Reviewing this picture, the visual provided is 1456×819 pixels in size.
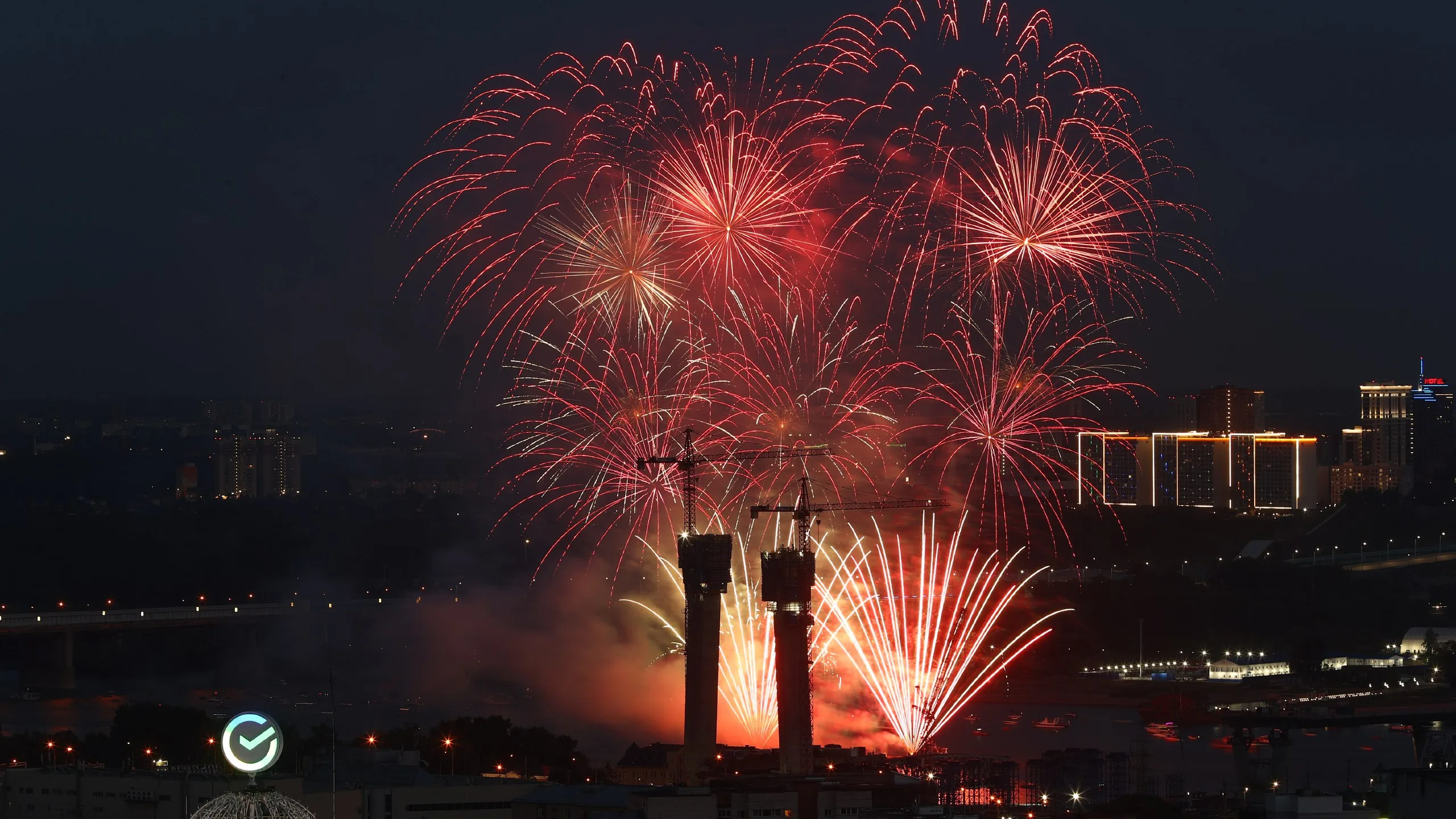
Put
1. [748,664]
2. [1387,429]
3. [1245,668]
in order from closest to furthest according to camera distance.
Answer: [748,664], [1245,668], [1387,429]

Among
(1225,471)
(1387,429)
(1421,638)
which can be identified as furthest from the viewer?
(1387,429)

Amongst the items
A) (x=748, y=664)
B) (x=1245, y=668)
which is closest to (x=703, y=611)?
(x=748, y=664)

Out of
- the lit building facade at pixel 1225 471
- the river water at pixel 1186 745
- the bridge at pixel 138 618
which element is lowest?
the river water at pixel 1186 745

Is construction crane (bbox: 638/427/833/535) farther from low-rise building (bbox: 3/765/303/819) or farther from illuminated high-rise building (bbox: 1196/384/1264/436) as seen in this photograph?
illuminated high-rise building (bbox: 1196/384/1264/436)

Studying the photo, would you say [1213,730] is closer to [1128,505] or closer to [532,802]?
[532,802]

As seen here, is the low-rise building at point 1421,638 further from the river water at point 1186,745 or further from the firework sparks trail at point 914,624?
the river water at point 1186,745

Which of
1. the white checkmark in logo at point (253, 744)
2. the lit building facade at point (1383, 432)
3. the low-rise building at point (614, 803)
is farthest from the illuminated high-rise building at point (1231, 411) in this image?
→ the white checkmark in logo at point (253, 744)

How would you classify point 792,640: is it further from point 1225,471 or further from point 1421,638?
point 1225,471
